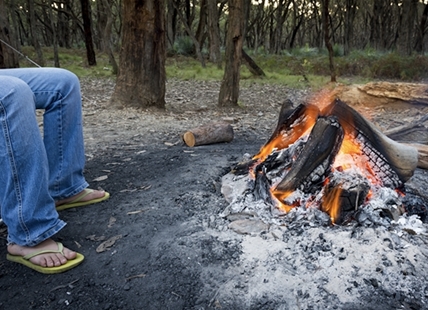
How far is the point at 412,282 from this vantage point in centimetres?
165

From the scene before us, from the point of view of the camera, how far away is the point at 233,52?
20.2 ft

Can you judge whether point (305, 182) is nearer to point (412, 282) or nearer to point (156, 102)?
point (412, 282)

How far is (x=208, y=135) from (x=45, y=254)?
245 cm

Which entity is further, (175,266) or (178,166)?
(178,166)

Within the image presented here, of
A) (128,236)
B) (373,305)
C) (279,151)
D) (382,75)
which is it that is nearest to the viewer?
(373,305)

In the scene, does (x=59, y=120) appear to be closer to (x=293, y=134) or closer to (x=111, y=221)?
(x=111, y=221)

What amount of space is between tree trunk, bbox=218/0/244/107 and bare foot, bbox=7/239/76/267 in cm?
485

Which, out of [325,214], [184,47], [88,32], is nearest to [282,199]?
[325,214]

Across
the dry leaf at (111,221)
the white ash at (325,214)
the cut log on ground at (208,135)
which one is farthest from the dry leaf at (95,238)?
the cut log on ground at (208,135)

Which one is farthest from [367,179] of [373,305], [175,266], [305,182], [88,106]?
[88,106]

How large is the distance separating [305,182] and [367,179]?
0.35 meters

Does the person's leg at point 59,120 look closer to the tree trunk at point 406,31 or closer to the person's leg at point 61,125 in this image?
the person's leg at point 61,125

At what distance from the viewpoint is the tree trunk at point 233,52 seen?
598 cm

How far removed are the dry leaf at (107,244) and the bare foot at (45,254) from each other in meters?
0.15
